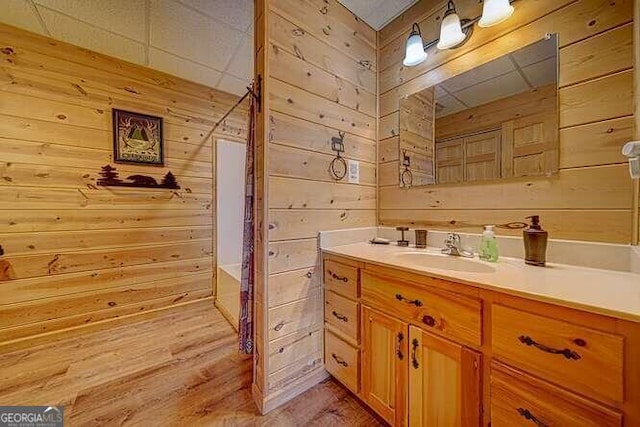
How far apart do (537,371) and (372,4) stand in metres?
2.15

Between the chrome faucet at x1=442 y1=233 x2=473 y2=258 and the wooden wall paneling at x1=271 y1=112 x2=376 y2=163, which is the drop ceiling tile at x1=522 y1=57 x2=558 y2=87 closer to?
the chrome faucet at x1=442 y1=233 x2=473 y2=258

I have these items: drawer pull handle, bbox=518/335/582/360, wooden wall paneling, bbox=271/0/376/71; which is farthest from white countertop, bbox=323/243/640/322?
wooden wall paneling, bbox=271/0/376/71

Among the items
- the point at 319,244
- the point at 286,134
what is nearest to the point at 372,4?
the point at 286,134

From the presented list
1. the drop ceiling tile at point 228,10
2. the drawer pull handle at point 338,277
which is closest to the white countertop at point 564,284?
the drawer pull handle at point 338,277

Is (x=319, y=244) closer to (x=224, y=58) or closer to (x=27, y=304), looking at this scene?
(x=224, y=58)

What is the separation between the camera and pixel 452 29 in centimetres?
137

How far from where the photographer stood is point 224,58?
7.40ft

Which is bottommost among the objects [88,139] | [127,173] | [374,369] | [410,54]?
[374,369]

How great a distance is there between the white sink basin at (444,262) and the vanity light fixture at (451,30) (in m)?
1.22

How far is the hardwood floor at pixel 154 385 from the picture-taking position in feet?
4.20

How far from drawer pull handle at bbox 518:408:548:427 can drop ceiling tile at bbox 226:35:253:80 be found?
271cm

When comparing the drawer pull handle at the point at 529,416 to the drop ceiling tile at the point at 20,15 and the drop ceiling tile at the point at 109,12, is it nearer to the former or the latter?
the drop ceiling tile at the point at 109,12

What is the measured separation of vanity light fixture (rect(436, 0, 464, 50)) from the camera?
1360 mm

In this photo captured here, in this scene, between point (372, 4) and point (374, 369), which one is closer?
point (374, 369)
